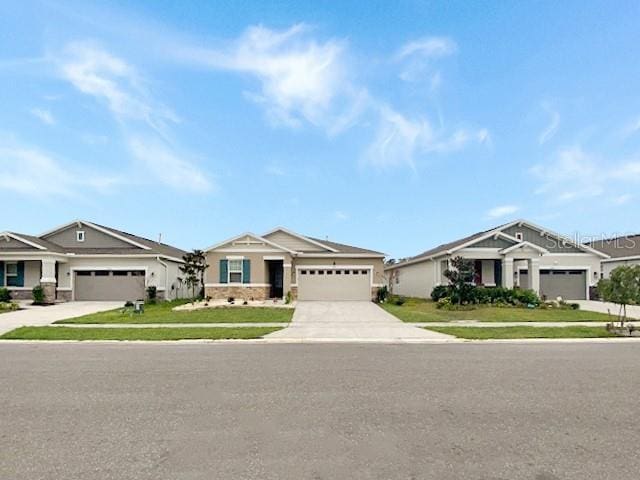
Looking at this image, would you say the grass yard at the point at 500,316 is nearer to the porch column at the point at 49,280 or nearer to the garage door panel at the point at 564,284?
the garage door panel at the point at 564,284

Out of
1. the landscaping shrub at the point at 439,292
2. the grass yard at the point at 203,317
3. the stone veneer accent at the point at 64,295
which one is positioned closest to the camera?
the grass yard at the point at 203,317

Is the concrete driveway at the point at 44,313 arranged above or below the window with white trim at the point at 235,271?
below

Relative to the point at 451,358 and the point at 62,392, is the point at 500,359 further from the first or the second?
the point at 62,392

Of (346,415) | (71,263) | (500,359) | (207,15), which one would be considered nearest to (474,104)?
(207,15)

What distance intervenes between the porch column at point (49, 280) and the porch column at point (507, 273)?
26.4 metres

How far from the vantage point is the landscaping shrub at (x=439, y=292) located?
88.5 feet

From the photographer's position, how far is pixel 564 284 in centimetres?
3131

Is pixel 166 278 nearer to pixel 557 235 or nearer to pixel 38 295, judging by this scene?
pixel 38 295

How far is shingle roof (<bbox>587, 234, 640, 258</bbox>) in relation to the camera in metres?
33.5

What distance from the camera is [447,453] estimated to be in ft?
14.6

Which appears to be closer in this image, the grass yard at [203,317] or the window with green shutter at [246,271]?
the grass yard at [203,317]

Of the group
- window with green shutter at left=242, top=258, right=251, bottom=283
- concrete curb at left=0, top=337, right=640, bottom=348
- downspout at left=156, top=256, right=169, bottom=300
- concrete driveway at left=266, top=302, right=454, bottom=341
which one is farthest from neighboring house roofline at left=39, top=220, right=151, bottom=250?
concrete curb at left=0, top=337, right=640, bottom=348

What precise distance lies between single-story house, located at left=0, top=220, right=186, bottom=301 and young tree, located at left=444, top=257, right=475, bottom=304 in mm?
17654

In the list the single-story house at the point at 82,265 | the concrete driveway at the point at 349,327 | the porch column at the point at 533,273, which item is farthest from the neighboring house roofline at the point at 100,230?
the porch column at the point at 533,273
